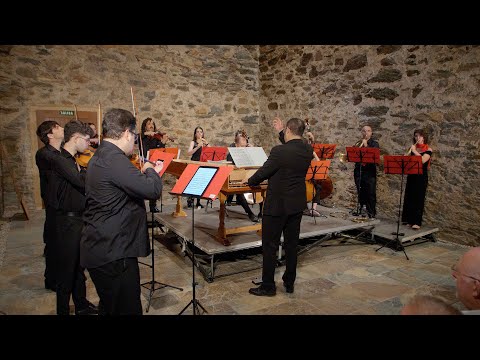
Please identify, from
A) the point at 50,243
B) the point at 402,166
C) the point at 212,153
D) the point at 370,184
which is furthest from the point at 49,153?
the point at 370,184

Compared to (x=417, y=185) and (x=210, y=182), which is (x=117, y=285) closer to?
(x=210, y=182)

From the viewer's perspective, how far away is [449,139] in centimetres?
568

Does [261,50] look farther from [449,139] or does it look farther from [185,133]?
[449,139]

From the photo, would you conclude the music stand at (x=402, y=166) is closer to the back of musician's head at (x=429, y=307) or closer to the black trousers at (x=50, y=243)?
the back of musician's head at (x=429, y=307)

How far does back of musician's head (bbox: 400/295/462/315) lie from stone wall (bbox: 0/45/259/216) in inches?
304

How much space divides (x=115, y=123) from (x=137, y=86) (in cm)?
662

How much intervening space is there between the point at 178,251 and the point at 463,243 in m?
4.62

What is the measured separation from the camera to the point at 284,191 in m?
3.45

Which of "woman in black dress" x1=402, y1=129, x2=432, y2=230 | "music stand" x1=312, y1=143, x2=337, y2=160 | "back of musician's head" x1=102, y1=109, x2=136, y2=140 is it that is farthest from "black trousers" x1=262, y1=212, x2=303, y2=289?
"music stand" x1=312, y1=143, x2=337, y2=160

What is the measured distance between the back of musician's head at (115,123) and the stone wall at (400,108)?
18.1 feet

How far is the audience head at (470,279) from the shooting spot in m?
1.59

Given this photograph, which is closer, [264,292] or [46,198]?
[46,198]
